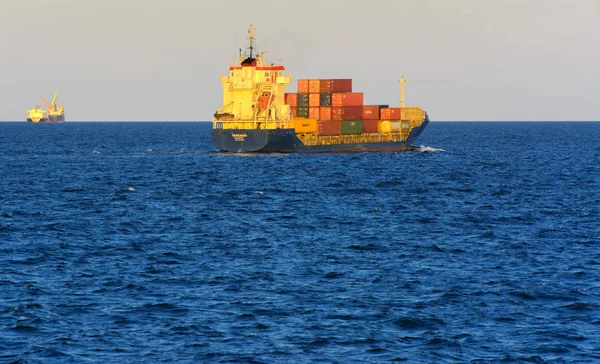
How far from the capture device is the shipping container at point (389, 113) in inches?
4739

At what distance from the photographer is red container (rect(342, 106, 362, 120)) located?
113 metres

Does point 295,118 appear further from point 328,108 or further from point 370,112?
point 370,112

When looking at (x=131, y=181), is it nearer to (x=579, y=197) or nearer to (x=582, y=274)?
(x=579, y=197)

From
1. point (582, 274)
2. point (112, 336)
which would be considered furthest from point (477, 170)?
point (112, 336)

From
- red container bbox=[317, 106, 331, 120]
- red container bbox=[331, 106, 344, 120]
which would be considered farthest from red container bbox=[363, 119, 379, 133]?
red container bbox=[317, 106, 331, 120]

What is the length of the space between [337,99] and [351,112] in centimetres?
270

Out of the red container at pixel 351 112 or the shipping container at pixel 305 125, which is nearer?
the shipping container at pixel 305 125

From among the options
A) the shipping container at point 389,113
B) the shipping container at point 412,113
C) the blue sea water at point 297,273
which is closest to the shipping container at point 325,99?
the shipping container at point 389,113

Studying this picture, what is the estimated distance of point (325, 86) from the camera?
114 meters

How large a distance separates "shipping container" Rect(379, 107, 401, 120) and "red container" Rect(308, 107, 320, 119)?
1205 cm

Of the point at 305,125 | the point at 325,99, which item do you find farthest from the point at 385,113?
the point at 305,125

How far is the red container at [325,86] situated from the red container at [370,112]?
20.9ft

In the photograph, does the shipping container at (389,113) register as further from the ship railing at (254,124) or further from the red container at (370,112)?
the ship railing at (254,124)

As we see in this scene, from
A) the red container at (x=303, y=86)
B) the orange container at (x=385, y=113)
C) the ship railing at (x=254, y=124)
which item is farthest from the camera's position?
the orange container at (x=385, y=113)
